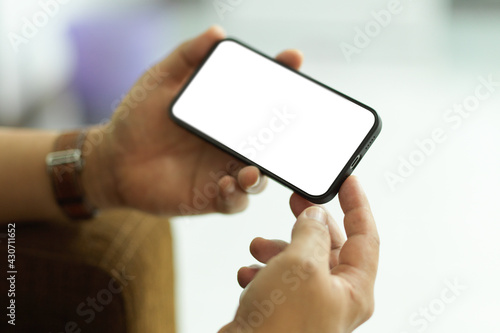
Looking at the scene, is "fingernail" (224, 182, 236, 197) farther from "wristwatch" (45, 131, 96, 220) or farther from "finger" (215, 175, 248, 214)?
"wristwatch" (45, 131, 96, 220)

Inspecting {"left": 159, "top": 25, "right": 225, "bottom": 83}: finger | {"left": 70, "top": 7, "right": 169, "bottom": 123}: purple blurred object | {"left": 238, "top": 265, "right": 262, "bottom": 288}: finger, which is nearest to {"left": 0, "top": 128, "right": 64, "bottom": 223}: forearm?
{"left": 159, "top": 25, "right": 225, "bottom": 83}: finger

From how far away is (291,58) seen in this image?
67 cm

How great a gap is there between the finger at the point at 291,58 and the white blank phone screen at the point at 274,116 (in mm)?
18

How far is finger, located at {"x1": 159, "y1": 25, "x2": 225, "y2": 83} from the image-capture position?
691 millimetres

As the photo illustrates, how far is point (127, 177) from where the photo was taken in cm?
73

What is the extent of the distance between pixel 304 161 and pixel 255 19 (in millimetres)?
1162

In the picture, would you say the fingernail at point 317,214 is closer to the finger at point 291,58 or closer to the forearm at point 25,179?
the finger at point 291,58

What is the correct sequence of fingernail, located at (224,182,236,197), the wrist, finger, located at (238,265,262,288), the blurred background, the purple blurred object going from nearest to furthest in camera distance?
1. finger, located at (238,265,262,288)
2. fingernail, located at (224,182,236,197)
3. the wrist
4. the blurred background
5. the purple blurred object

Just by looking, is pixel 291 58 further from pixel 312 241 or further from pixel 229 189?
pixel 312 241

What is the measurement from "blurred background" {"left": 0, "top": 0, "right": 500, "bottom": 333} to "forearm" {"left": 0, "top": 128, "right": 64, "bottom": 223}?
1.29ft

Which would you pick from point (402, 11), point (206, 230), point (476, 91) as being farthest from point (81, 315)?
point (402, 11)

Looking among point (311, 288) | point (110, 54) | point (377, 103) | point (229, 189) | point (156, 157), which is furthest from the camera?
point (110, 54)

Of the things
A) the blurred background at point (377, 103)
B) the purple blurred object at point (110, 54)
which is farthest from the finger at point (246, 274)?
the purple blurred object at point (110, 54)

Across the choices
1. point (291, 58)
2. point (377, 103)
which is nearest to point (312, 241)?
point (291, 58)
